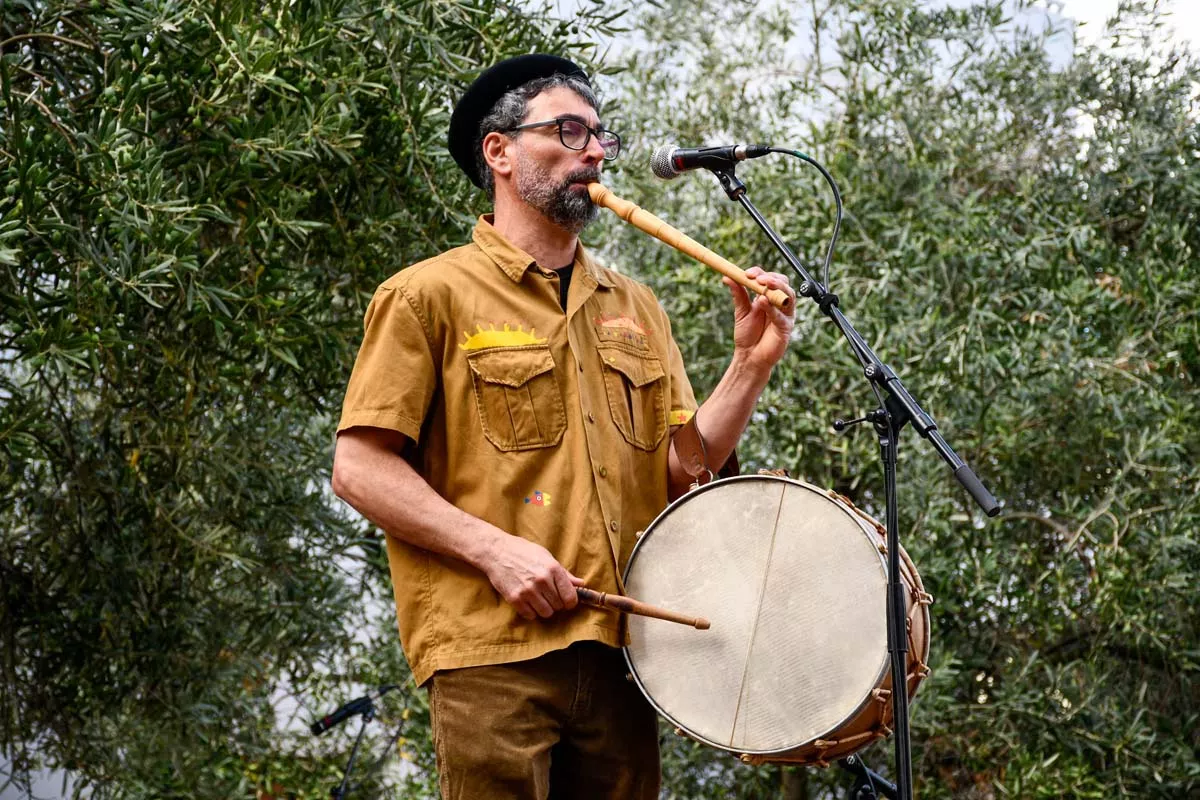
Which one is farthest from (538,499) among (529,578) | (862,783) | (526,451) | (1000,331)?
(1000,331)

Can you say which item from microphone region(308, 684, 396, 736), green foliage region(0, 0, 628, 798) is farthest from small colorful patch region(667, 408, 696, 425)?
microphone region(308, 684, 396, 736)

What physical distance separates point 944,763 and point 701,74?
305 cm

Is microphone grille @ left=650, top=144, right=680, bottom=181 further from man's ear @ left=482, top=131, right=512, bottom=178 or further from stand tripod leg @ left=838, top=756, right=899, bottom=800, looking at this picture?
stand tripod leg @ left=838, top=756, right=899, bottom=800

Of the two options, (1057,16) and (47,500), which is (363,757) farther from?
(1057,16)

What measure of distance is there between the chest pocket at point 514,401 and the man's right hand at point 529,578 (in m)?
0.20

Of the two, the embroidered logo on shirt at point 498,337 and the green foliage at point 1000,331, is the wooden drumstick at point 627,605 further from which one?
the green foliage at point 1000,331

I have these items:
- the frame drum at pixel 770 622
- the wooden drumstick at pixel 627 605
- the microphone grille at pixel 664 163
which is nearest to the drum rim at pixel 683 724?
the frame drum at pixel 770 622

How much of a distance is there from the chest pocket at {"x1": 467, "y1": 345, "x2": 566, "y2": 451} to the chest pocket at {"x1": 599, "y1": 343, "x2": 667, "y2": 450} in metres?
0.14

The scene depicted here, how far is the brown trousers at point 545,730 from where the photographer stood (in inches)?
84.3

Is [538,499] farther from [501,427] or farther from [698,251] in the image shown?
[698,251]

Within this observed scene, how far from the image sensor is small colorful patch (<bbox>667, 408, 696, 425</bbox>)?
2510 mm

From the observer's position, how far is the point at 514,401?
2.28 m

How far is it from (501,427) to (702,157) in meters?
0.58

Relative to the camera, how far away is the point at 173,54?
321 centimetres
